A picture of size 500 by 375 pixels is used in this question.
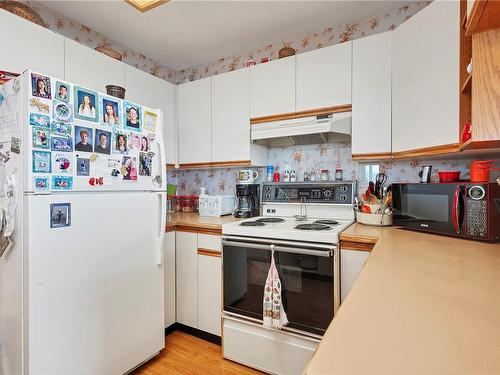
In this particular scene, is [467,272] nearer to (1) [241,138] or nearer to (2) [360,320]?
(2) [360,320]

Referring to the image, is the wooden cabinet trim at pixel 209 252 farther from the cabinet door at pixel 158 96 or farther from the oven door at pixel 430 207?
the oven door at pixel 430 207

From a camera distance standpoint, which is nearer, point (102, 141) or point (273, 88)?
point (102, 141)

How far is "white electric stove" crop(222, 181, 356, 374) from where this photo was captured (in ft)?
5.17

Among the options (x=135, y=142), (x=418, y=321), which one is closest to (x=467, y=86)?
(x=418, y=321)

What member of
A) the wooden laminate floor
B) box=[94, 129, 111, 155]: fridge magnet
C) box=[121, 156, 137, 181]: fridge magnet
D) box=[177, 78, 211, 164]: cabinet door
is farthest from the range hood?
the wooden laminate floor

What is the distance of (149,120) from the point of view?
1757mm

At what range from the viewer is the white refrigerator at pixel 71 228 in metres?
1.24

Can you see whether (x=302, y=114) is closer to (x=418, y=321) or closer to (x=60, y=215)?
(x=60, y=215)

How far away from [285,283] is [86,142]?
52.3 inches

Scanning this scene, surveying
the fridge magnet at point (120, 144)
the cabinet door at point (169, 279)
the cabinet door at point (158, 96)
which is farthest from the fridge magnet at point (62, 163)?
the cabinet door at point (158, 96)

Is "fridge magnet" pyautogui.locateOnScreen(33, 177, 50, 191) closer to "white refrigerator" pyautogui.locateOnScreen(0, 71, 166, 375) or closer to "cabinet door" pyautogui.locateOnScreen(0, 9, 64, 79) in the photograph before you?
"white refrigerator" pyautogui.locateOnScreen(0, 71, 166, 375)

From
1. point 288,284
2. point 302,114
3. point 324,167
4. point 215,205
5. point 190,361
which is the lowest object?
point 190,361

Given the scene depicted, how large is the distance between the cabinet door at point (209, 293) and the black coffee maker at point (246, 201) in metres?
0.49

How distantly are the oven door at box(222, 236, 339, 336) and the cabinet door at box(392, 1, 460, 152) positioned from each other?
0.83 m
